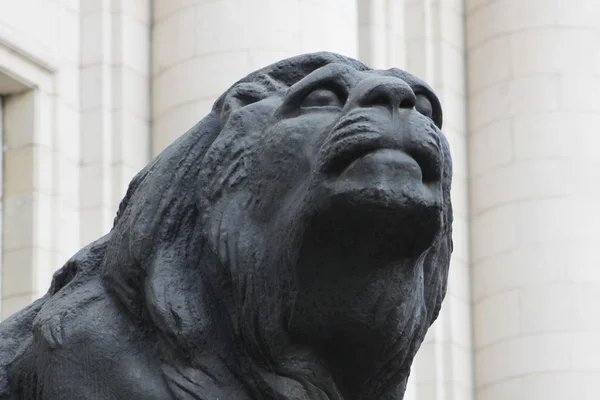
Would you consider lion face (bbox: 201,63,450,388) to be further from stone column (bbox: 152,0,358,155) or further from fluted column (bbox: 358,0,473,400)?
fluted column (bbox: 358,0,473,400)

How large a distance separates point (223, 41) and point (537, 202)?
10.8 ft

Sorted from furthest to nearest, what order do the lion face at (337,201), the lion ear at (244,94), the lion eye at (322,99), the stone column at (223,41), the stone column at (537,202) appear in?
the stone column at (537,202) < the stone column at (223,41) < the lion ear at (244,94) < the lion eye at (322,99) < the lion face at (337,201)

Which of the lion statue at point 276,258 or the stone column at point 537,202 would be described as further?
the stone column at point 537,202

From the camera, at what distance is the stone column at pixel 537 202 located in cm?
1691

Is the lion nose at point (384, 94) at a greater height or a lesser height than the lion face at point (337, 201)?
greater

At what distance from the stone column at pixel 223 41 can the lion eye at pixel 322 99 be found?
985cm

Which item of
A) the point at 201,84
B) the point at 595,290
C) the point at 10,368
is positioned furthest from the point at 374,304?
the point at 595,290

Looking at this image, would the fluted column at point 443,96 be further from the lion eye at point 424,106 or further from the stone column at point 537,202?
the lion eye at point 424,106

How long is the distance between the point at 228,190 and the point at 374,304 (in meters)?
0.43

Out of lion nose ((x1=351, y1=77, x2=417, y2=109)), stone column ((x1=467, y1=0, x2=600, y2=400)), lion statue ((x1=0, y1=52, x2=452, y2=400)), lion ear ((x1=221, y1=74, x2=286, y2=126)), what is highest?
stone column ((x1=467, y1=0, x2=600, y2=400))

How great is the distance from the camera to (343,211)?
4.61 meters

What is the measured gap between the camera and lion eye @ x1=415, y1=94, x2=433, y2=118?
4.86 metres

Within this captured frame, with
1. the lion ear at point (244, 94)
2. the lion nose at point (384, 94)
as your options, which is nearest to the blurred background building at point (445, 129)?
the lion ear at point (244, 94)

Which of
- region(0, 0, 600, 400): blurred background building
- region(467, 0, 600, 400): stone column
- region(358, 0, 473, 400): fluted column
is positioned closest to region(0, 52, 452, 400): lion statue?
region(0, 0, 600, 400): blurred background building
